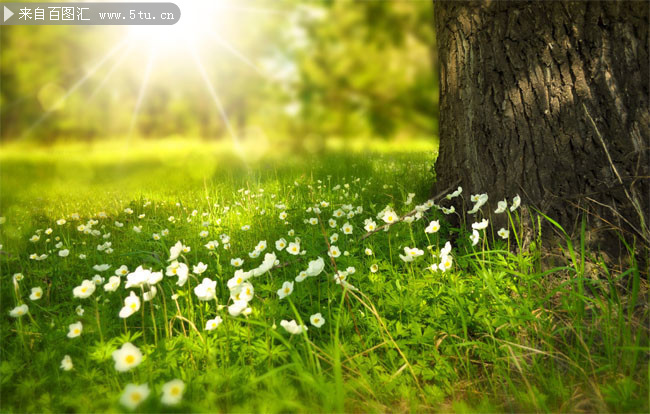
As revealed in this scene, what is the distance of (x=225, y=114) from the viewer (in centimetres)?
498

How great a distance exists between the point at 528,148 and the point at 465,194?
46 cm

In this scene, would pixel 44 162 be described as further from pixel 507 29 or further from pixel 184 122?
pixel 507 29

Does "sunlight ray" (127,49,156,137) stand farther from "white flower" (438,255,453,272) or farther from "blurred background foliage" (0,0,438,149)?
"white flower" (438,255,453,272)

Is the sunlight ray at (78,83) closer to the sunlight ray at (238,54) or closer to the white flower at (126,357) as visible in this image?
the sunlight ray at (238,54)

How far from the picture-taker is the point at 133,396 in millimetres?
917

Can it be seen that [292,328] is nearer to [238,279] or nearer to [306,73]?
[238,279]

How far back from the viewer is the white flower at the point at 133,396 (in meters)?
0.90

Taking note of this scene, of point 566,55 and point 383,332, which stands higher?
point 566,55

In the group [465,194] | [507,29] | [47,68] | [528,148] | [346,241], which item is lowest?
[346,241]

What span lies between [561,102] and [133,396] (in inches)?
90.0

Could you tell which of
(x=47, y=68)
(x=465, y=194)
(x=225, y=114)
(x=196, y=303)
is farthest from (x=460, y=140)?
(x=47, y=68)

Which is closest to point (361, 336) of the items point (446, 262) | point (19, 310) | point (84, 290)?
point (446, 262)

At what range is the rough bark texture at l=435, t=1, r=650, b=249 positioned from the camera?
1.90 meters

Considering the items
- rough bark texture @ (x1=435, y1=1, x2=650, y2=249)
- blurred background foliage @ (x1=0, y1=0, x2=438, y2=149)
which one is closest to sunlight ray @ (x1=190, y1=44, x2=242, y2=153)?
blurred background foliage @ (x1=0, y1=0, x2=438, y2=149)
